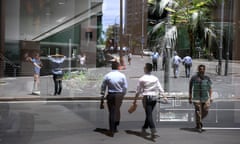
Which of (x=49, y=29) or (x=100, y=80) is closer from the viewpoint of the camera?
(x=100, y=80)

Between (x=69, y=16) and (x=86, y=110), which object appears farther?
(x=86, y=110)

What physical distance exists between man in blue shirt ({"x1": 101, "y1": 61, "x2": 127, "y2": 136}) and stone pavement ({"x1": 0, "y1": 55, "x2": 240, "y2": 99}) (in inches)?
25.0

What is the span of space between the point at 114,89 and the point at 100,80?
2365 mm

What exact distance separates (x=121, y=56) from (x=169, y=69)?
70.5 inches

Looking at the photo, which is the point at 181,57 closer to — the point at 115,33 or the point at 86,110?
the point at 115,33

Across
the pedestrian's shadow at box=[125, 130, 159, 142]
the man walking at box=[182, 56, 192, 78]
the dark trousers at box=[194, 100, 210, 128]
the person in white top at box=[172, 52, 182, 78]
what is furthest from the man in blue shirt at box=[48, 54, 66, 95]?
the dark trousers at box=[194, 100, 210, 128]

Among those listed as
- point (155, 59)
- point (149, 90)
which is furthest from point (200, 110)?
point (155, 59)

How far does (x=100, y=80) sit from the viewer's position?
10914 millimetres

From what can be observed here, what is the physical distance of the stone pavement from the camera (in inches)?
394

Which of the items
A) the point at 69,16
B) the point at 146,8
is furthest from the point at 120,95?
the point at 69,16

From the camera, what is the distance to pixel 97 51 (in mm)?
9992

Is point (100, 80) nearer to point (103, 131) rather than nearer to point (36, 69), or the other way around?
point (103, 131)

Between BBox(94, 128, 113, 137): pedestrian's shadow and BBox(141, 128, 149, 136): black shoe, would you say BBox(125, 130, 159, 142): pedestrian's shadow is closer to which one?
BBox(141, 128, 149, 136): black shoe

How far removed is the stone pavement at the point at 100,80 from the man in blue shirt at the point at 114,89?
0.63 metres
